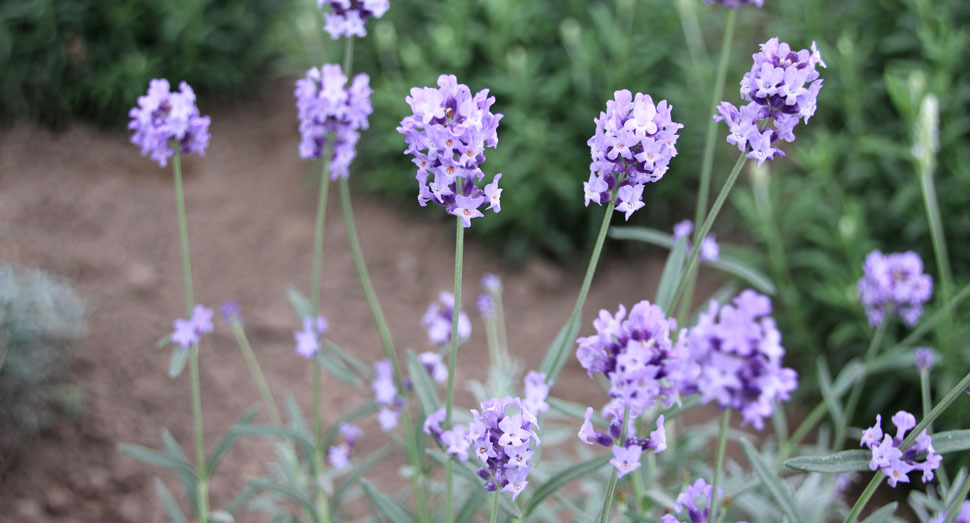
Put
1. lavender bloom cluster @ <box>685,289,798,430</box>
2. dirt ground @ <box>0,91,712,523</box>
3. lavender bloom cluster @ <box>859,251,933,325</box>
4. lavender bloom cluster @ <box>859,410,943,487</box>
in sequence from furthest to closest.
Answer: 1. dirt ground @ <box>0,91,712,523</box>
2. lavender bloom cluster @ <box>859,251,933,325</box>
3. lavender bloom cluster @ <box>859,410,943,487</box>
4. lavender bloom cluster @ <box>685,289,798,430</box>

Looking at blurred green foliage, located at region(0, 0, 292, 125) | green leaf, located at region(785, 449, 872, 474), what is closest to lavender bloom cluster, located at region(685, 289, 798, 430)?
green leaf, located at region(785, 449, 872, 474)

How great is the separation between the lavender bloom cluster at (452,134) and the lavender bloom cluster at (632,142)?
173 mm

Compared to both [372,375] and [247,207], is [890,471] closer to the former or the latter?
[372,375]

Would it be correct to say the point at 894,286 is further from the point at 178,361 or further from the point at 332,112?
the point at 178,361

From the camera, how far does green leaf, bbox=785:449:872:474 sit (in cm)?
150

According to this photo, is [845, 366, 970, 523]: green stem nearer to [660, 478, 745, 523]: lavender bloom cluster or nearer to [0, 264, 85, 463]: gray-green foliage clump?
[660, 478, 745, 523]: lavender bloom cluster

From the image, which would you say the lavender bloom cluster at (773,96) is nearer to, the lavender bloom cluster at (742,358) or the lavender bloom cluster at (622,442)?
the lavender bloom cluster at (742,358)

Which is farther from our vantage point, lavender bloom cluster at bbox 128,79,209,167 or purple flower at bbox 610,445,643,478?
lavender bloom cluster at bbox 128,79,209,167

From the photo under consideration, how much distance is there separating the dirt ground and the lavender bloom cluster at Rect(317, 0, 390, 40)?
82.2 inches

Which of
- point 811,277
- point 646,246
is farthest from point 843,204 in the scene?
point 646,246

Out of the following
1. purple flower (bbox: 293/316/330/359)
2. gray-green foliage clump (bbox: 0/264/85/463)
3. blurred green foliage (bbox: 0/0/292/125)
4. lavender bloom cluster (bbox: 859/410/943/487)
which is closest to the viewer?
lavender bloom cluster (bbox: 859/410/943/487)

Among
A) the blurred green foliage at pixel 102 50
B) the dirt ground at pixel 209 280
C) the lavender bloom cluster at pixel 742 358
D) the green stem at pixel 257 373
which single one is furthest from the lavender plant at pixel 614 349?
the blurred green foliage at pixel 102 50

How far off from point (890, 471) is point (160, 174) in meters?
4.85

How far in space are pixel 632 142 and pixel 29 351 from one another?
2.86m
